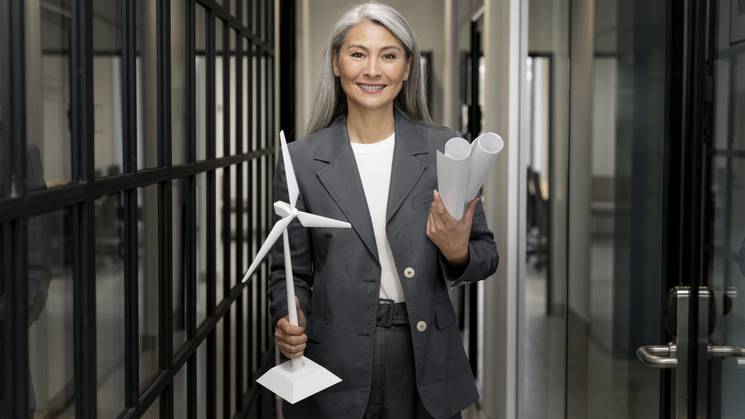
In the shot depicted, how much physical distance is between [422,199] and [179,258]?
0.62 m

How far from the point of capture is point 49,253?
1.10 metres

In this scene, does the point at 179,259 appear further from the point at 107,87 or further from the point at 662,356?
the point at 662,356

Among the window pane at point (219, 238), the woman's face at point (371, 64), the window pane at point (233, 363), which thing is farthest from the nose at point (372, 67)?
the window pane at point (233, 363)

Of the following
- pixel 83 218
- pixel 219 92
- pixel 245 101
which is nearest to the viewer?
pixel 83 218

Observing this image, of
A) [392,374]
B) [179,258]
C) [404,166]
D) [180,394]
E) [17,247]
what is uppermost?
[404,166]

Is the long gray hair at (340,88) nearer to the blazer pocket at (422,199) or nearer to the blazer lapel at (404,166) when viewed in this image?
the blazer lapel at (404,166)

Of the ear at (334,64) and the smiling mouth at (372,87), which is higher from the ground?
the ear at (334,64)

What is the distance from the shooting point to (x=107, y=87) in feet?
4.42

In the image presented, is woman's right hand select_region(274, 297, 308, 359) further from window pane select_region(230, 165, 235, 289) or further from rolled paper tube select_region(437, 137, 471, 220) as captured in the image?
window pane select_region(230, 165, 235, 289)

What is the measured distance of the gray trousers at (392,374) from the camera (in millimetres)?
1652

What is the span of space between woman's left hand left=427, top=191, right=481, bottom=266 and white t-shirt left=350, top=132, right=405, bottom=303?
0.11m

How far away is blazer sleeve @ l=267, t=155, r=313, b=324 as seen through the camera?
65.9 inches

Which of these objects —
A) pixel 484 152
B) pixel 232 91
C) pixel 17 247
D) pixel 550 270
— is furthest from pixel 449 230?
pixel 550 270

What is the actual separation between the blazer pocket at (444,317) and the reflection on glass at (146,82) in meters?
0.64
